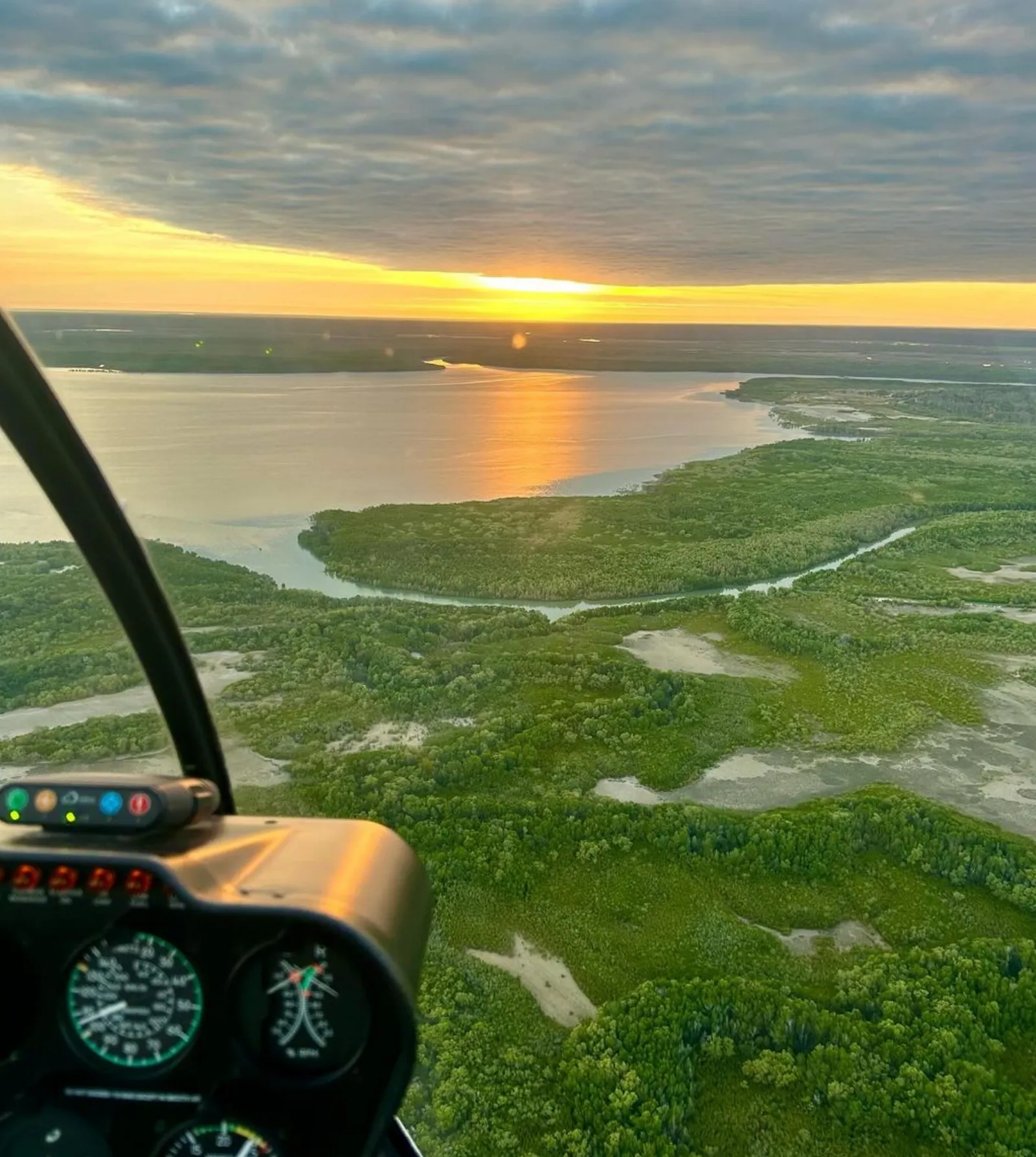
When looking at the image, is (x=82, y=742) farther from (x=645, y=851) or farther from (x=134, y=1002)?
(x=645, y=851)

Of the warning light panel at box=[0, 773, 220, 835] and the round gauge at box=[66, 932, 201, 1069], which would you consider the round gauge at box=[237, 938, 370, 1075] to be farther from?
the warning light panel at box=[0, 773, 220, 835]

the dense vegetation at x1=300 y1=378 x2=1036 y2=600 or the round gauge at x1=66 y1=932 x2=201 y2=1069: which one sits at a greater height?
the round gauge at x1=66 y1=932 x2=201 y2=1069

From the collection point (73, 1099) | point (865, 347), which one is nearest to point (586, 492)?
point (73, 1099)

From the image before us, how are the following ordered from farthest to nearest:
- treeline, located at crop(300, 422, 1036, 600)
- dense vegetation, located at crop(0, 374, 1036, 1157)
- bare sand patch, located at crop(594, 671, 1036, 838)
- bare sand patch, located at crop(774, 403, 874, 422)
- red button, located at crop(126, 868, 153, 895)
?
1. bare sand patch, located at crop(774, 403, 874, 422)
2. treeline, located at crop(300, 422, 1036, 600)
3. bare sand patch, located at crop(594, 671, 1036, 838)
4. dense vegetation, located at crop(0, 374, 1036, 1157)
5. red button, located at crop(126, 868, 153, 895)

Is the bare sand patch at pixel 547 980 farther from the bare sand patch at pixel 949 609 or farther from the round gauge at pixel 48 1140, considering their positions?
the bare sand patch at pixel 949 609

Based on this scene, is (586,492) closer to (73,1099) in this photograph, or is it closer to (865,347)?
(73,1099)

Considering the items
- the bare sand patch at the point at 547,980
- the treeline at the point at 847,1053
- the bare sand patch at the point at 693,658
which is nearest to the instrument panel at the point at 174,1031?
the treeline at the point at 847,1053

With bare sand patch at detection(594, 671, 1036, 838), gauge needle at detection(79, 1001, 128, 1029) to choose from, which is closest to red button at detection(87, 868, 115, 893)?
gauge needle at detection(79, 1001, 128, 1029)
